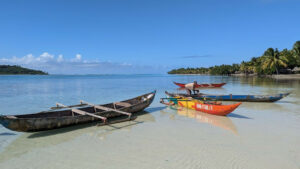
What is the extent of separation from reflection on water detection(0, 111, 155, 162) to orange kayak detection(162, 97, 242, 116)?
3908 millimetres

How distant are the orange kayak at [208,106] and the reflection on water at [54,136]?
391 cm

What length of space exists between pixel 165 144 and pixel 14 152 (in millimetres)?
4904

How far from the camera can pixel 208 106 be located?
1029 cm

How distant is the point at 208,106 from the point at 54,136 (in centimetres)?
773

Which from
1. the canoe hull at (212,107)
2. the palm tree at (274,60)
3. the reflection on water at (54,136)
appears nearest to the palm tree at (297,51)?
the palm tree at (274,60)

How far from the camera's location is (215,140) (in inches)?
261

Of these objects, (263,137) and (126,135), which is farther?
(126,135)

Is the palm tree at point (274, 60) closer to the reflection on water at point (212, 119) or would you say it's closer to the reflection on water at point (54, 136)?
the reflection on water at point (212, 119)

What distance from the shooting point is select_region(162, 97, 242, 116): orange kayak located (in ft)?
30.9

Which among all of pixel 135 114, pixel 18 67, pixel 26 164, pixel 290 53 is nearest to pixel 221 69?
pixel 290 53

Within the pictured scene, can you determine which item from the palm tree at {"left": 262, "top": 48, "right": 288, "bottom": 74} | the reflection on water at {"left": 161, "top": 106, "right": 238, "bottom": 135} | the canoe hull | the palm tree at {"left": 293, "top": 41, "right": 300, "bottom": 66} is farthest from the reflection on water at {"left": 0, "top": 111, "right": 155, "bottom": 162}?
the palm tree at {"left": 293, "top": 41, "right": 300, "bottom": 66}

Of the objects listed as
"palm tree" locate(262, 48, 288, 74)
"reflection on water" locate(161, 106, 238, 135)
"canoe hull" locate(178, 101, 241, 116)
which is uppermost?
"palm tree" locate(262, 48, 288, 74)

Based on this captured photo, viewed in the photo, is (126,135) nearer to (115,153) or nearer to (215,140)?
(115,153)

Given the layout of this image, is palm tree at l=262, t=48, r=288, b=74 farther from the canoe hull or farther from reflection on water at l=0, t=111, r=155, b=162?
reflection on water at l=0, t=111, r=155, b=162
